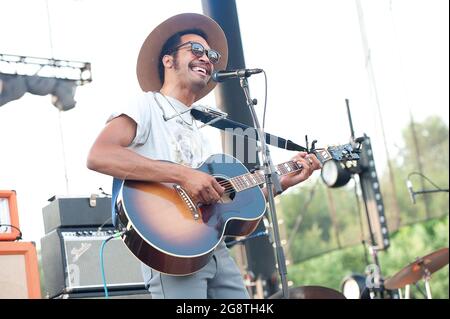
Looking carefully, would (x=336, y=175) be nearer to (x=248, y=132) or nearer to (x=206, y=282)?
(x=248, y=132)

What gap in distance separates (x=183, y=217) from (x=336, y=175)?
3830 millimetres

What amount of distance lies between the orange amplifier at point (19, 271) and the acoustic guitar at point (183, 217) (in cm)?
59

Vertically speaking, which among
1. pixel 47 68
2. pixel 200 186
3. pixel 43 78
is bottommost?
pixel 200 186

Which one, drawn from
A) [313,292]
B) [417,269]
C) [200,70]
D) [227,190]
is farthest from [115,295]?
[417,269]

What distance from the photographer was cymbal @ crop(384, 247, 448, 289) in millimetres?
6609

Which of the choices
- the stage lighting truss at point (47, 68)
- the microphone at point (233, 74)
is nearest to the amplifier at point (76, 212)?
the microphone at point (233, 74)

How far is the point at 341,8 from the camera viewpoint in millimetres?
8672

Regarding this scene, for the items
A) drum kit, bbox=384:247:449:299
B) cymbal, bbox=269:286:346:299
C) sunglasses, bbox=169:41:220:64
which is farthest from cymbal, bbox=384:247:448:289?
sunglasses, bbox=169:41:220:64

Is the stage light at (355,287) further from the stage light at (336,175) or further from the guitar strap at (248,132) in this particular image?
the guitar strap at (248,132)

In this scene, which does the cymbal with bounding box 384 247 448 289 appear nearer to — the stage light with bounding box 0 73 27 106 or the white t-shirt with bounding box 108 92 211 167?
the stage light with bounding box 0 73 27 106

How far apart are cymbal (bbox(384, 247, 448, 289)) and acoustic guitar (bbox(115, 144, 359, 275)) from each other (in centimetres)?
309

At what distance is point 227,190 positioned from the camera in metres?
3.74
